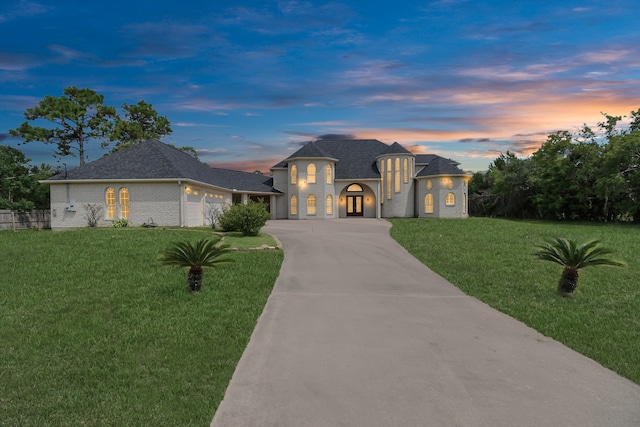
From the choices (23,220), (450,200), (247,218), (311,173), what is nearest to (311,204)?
(311,173)

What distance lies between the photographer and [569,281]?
9.32 metres

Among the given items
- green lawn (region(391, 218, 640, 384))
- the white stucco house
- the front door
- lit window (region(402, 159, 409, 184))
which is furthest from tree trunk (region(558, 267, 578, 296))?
the front door

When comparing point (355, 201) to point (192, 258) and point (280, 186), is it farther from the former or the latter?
point (192, 258)

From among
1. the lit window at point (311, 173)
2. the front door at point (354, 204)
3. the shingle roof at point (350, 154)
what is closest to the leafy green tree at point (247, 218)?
the lit window at point (311, 173)

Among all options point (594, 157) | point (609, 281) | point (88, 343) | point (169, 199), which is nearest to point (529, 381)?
point (88, 343)

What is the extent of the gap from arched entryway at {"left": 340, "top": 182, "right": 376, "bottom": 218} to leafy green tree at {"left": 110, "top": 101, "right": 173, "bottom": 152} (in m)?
27.8

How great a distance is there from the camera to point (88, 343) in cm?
606

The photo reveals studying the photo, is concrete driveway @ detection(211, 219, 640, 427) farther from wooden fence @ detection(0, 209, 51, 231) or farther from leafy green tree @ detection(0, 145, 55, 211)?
leafy green tree @ detection(0, 145, 55, 211)

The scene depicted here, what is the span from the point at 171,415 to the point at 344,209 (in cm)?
3725

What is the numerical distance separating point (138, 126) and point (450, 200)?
39.5 meters

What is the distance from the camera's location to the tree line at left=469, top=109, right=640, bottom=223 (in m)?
31.9

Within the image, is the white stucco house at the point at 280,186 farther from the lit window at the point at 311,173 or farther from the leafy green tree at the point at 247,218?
the leafy green tree at the point at 247,218

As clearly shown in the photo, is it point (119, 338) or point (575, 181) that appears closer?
point (119, 338)

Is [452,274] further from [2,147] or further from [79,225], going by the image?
[2,147]
